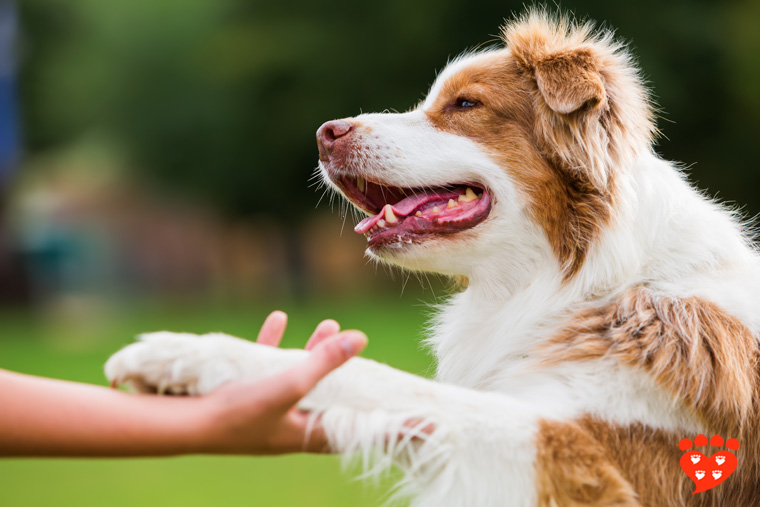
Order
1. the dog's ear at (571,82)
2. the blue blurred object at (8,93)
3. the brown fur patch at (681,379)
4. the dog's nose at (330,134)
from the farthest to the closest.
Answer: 1. the blue blurred object at (8,93)
2. the dog's nose at (330,134)
3. the dog's ear at (571,82)
4. the brown fur patch at (681,379)

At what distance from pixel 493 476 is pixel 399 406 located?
34 cm

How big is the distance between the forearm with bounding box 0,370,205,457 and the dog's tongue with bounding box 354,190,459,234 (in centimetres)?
135

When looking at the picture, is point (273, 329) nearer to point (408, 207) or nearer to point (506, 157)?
point (408, 207)

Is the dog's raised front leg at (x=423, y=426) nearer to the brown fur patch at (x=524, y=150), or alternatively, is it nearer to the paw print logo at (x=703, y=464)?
the paw print logo at (x=703, y=464)

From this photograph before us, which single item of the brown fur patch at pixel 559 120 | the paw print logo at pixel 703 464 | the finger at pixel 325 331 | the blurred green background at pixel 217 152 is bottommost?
the paw print logo at pixel 703 464

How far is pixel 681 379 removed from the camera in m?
2.64

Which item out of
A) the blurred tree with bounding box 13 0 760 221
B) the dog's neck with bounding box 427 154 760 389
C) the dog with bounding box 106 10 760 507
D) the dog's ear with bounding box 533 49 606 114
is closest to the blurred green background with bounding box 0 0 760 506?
the blurred tree with bounding box 13 0 760 221

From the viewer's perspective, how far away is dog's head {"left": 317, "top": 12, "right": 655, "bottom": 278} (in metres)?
3.19

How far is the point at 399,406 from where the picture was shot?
2443mm

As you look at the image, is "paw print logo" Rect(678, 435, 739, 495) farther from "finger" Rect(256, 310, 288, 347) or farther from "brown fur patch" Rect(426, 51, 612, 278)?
"finger" Rect(256, 310, 288, 347)

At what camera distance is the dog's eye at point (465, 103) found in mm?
3525

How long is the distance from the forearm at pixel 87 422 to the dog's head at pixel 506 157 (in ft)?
4.39

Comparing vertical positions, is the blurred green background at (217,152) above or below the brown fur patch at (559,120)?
above

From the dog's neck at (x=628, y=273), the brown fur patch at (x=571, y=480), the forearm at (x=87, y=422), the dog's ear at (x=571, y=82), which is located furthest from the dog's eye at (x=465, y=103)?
the forearm at (x=87, y=422)
